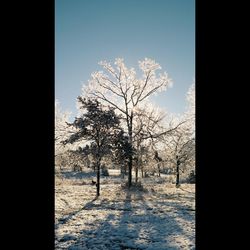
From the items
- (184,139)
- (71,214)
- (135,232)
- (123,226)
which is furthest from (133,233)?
(184,139)

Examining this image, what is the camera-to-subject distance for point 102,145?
14.2 meters

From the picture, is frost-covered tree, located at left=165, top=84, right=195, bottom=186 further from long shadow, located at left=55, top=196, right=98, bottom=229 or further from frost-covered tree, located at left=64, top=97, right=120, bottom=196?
long shadow, located at left=55, top=196, right=98, bottom=229

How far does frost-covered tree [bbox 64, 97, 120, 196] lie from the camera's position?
545 inches

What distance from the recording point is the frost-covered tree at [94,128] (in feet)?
45.4

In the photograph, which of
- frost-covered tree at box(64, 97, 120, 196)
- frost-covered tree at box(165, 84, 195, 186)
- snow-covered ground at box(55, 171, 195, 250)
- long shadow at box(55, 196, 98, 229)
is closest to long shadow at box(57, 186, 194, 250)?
snow-covered ground at box(55, 171, 195, 250)

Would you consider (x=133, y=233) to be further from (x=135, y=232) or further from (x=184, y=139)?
(x=184, y=139)

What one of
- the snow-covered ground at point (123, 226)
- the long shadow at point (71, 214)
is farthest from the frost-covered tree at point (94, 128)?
the snow-covered ground at point (123, 226)

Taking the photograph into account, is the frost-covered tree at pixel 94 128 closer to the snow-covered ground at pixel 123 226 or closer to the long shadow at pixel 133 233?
the snow-covered ground at pixel 123 226

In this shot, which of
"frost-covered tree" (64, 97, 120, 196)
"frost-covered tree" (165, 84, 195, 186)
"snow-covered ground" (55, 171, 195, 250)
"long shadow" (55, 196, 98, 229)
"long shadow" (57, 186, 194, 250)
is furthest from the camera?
"frost-covered tree" (165, 84, 195, 186)
